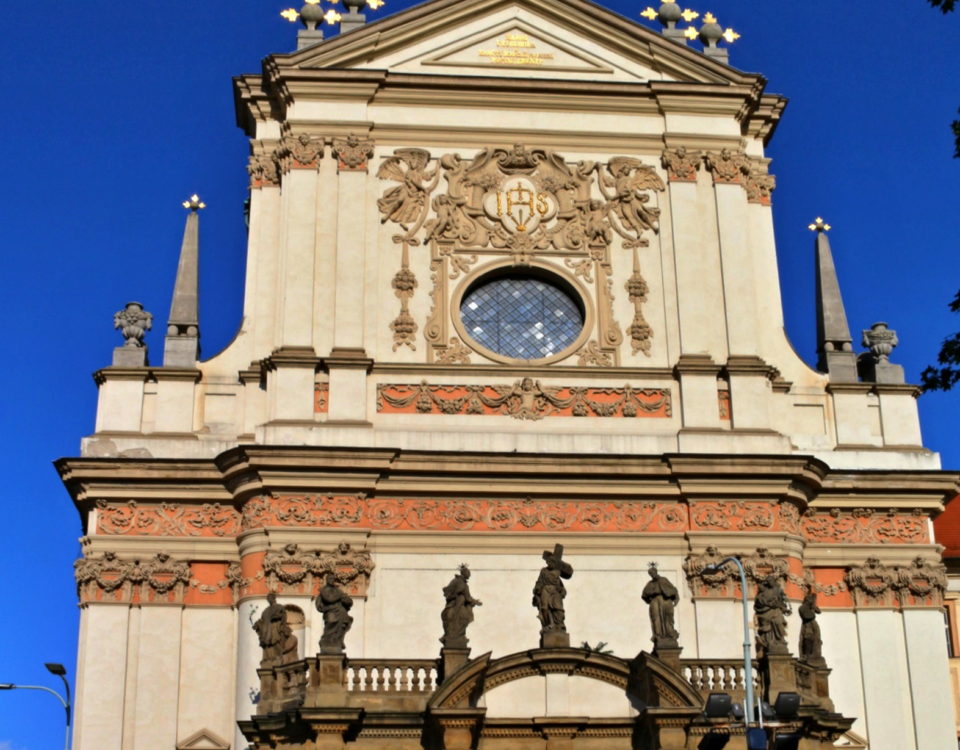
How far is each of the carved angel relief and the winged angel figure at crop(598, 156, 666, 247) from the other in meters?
0.02

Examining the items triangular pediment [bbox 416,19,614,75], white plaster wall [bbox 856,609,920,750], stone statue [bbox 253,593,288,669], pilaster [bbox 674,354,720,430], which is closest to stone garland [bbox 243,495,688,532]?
pilaster [bbox 674,354,720,430]

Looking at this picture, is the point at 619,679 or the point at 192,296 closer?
the point at 619,679

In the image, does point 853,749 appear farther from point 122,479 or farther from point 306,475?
point 122,479

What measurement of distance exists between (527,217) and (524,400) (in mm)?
3583

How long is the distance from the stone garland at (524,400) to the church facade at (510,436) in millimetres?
49

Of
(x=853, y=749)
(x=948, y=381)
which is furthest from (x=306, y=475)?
(x=948, y=381)

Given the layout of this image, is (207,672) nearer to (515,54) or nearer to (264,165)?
(264,165)

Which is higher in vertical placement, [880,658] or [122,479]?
[122,479]

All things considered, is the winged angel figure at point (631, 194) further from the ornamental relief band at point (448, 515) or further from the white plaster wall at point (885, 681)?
the white plaster wall at point (885, 681)

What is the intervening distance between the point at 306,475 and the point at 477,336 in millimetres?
4163

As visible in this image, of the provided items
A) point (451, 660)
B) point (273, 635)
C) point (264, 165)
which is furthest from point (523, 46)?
point (451, 660)

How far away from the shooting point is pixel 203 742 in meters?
24.8

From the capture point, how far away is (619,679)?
890 inches

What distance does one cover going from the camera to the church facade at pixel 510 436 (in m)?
24.7
